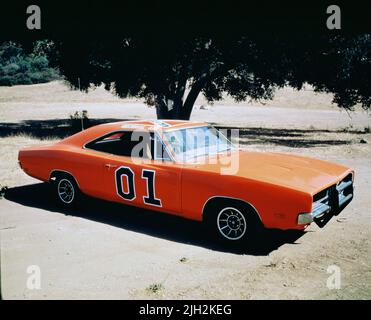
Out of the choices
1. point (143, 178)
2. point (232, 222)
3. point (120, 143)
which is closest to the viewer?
point (232, 222)

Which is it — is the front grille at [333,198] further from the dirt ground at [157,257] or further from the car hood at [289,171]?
the dirt ground at [157,257]

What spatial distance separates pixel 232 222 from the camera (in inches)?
195

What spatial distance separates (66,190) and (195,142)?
2.30 meters

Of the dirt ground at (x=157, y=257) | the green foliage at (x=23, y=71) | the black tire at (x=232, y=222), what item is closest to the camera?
the dirt ground at (x=157, y=257)

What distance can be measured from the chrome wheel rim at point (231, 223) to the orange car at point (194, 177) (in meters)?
0.01

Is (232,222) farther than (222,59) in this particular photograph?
No

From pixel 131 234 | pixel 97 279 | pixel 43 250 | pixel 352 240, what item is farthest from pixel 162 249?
pixel 352 240

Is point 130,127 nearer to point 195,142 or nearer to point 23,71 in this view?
point 195,142

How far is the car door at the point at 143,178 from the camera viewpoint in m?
5.20

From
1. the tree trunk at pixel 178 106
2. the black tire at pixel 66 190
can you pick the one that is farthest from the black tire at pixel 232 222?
the tree trunk at pixel 178 106

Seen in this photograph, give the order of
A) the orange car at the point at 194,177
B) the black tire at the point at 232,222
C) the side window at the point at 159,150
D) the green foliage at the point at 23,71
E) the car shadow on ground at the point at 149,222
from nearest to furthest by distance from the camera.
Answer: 1. the orange car at the point at 194,177
2. the black tire at the point at 232,222
3. the car shadow on ground at the point at 149,222
4. the side window at the point at 159,150
5. the green foliage at the point at 23,71

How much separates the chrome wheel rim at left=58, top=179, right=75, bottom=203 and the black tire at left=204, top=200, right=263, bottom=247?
245 centimetres

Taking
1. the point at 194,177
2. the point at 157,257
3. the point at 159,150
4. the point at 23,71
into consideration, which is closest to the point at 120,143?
the point at 159,150

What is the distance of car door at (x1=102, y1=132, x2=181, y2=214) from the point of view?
5195mm
